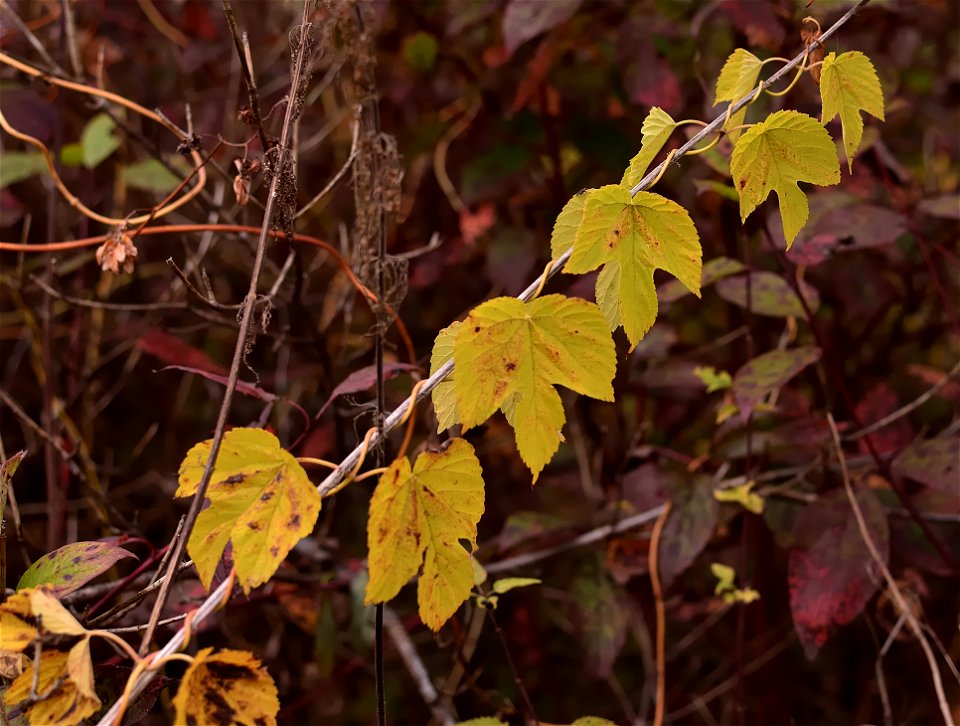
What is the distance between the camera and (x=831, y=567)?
0.96 meters

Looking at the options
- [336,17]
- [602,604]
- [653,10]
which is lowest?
[602,604]

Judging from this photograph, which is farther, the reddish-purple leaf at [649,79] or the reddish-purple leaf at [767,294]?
the reddish-purple leaf at [649,79]

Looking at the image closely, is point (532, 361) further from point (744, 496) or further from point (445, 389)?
point (744, 496)

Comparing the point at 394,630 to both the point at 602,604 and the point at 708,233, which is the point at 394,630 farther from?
the point at 708,233

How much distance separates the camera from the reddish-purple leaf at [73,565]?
2.10ft

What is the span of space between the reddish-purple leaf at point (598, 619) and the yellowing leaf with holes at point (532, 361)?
0.62 metres

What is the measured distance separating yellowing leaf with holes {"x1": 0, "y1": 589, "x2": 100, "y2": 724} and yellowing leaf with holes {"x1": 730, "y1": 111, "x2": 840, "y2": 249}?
0.52 meters

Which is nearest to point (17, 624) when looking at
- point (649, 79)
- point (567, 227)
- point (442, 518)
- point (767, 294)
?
point (442, 518)

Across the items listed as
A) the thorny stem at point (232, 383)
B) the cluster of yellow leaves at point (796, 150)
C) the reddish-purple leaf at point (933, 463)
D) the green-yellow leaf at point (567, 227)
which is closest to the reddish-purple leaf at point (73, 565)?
the thorny stem at point (232, 383)

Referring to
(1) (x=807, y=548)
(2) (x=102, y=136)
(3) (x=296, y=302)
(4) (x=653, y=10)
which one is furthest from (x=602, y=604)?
(2) (x=102, y=136)

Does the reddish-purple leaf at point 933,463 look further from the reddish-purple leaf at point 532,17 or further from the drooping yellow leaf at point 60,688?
the drooping yellow leaf at point 60,688

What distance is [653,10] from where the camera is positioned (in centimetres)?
127

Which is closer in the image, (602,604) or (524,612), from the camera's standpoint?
(602,604)

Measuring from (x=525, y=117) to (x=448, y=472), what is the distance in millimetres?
952
